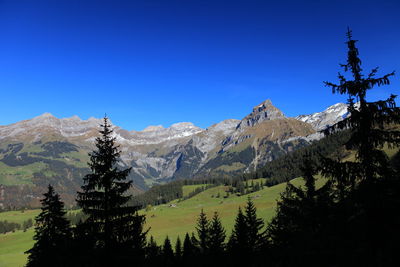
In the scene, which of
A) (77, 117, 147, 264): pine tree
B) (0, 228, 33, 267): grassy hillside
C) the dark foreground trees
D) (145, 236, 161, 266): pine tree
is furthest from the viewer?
(0, 228, 33, 267): grassy hillside

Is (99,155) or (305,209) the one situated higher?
(99,155)

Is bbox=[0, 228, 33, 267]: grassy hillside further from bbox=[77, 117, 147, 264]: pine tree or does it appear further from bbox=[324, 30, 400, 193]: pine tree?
bbox=[324, 30, 400, 193]: pine tree

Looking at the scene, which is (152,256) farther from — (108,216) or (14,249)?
(14,249)

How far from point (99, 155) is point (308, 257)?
52.5 feet

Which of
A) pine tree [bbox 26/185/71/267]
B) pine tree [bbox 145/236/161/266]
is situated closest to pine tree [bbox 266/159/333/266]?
pine tree [bbox 145/236/161/266]

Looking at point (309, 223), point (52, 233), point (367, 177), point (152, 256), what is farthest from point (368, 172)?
point (152, 256)

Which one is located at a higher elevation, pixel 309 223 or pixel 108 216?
pixel 108 216

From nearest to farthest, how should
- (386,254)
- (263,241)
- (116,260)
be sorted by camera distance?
(386,254), (116,260), (263,241)

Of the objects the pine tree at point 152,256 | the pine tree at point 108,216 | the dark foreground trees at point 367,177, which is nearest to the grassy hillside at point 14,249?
the pine tree at point 152,256

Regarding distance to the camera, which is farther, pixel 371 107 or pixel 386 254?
pixel 371 107

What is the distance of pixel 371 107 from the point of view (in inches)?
604

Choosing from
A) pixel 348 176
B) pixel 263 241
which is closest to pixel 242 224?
pixel 263 241

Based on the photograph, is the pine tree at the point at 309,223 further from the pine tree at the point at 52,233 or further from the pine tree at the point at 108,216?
the pine tree at the point at 52,233

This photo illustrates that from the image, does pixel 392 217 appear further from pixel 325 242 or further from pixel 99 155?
pixel 99 155
